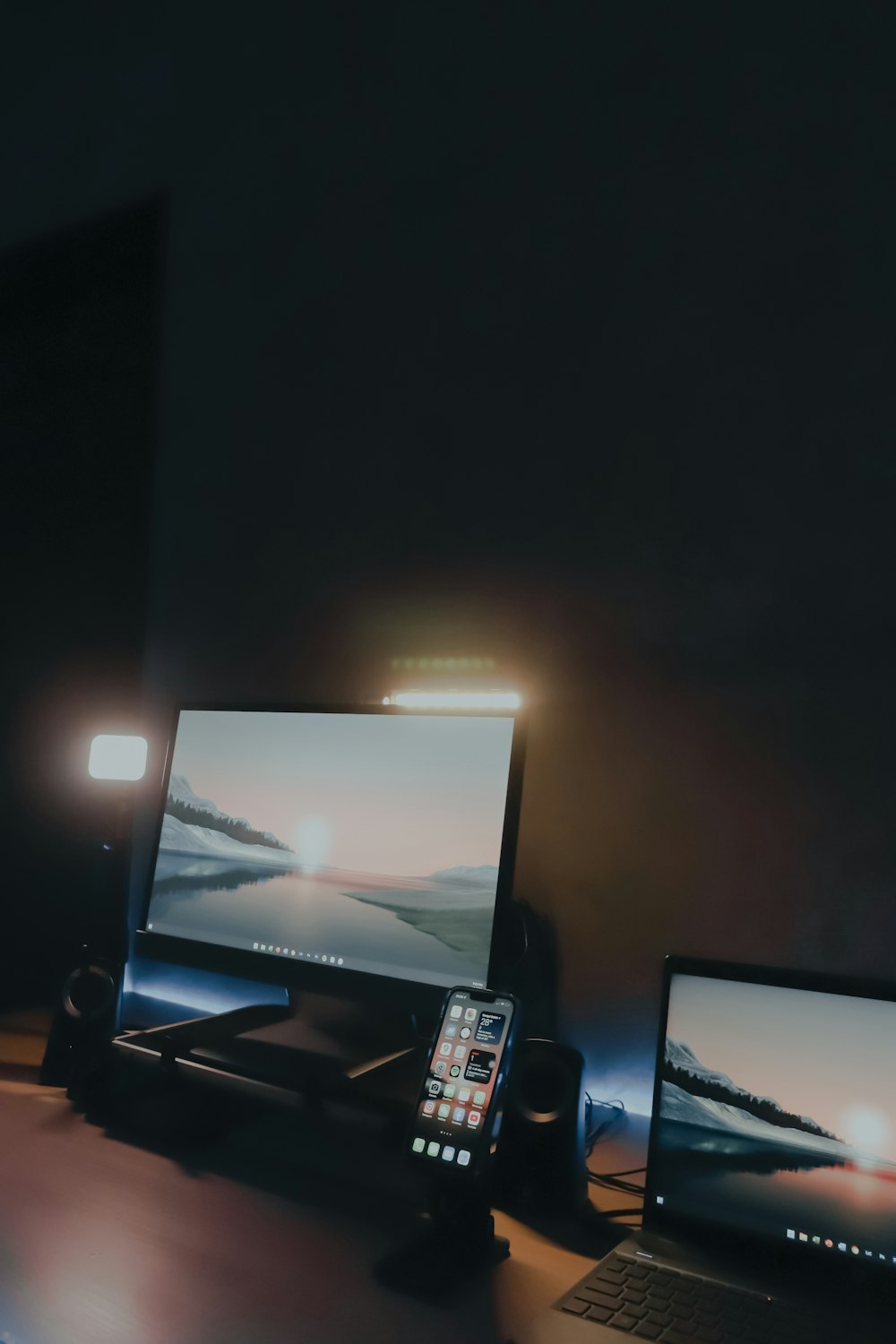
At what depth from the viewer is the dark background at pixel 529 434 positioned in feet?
3.95

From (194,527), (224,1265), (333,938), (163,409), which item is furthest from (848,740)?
(163,409)

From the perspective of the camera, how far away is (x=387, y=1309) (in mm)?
815

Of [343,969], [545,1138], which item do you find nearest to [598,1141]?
[545,1138]

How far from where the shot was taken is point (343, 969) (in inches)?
47.9

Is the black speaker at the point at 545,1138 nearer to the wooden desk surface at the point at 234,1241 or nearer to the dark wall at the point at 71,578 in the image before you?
the wooden desk surface at the point at 234,1241

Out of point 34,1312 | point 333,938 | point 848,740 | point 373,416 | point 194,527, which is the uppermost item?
point 373,416

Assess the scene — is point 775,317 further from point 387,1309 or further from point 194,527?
point 387,1309

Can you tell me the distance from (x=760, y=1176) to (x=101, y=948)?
98cm

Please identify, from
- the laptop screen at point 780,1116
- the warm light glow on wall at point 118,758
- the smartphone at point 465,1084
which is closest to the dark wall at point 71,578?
the warm light glow on wall at point 118,758

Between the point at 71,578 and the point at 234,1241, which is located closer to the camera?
the point at 234,1241

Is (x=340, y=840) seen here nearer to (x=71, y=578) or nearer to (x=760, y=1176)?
(x=760, y=1176)

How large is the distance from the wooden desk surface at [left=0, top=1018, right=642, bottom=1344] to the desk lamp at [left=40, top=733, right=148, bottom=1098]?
0.09 m

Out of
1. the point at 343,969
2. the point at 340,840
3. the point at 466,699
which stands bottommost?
the point at 343,969

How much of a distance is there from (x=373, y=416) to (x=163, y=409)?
54 cm
